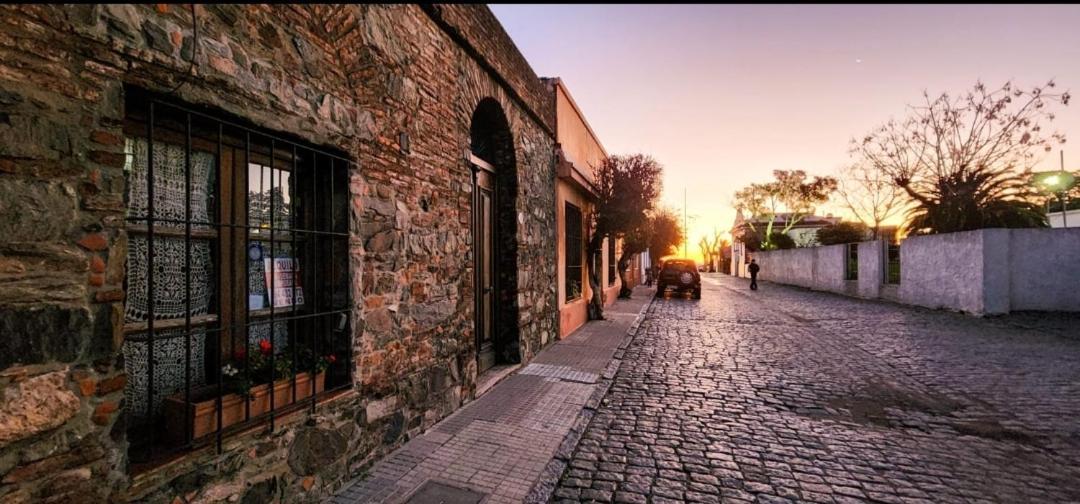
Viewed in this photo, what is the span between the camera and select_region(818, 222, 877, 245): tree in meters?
25.1

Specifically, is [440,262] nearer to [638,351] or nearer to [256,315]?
[256,315]

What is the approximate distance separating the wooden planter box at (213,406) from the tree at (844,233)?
28.6 metres

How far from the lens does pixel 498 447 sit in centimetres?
390

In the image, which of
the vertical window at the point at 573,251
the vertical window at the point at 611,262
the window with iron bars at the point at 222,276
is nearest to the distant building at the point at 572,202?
the vertical window at the point at 573,251

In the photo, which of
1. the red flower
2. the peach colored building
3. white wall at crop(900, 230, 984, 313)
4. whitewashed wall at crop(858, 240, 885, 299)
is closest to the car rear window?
whitewashed wall at crop(858, 240, 885, 299)

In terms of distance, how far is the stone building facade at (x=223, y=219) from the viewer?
179 centimetres

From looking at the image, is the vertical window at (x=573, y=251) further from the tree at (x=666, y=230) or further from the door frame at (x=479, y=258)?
the tree at (x=666, y=230)

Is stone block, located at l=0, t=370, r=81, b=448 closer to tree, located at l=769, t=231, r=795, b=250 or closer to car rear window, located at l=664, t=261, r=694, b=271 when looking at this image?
car rear window, located at l=664, t=261, r=694, b=271

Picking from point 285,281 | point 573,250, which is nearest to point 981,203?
point 573,250

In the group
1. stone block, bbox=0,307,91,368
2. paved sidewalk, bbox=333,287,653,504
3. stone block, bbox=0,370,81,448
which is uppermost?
stone block, bbox=0,307,91,368

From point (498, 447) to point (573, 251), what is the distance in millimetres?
7068

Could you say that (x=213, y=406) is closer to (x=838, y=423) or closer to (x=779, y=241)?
(x=838, y=423)

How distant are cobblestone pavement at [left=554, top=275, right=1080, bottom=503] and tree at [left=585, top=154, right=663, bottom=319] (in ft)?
11.2

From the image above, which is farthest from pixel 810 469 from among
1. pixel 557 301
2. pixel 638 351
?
pixel 557 301
